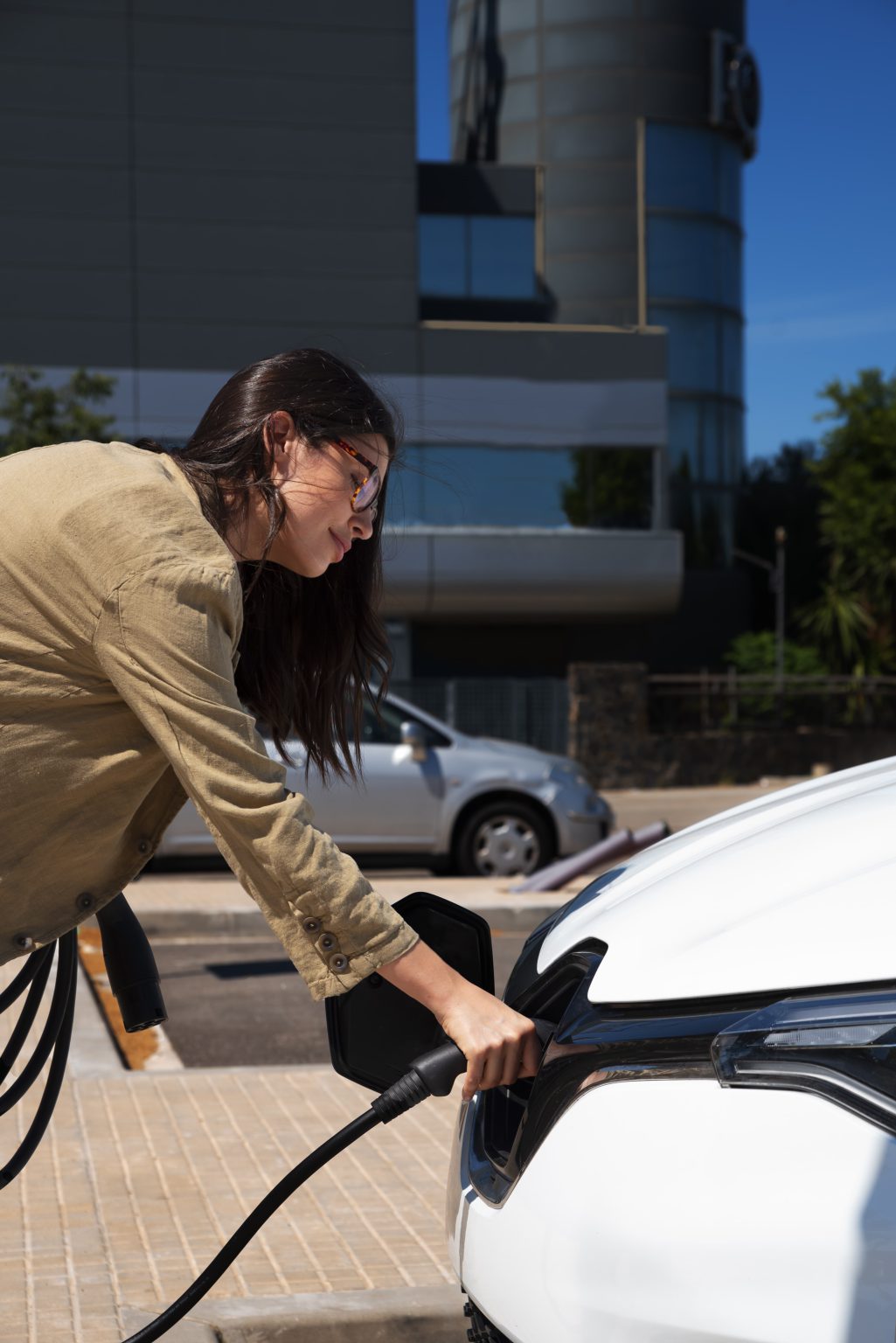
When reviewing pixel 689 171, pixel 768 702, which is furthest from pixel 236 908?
pixel 689 171

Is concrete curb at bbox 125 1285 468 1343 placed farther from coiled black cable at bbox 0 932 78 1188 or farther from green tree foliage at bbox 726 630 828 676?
green tree foliage at bbox 726 630 828 676

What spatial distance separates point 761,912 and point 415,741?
34.7ft

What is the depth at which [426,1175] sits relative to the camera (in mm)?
4664

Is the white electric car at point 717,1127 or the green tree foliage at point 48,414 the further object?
the green tree foliage at point 48,414

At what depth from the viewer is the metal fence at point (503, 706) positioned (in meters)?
27.0

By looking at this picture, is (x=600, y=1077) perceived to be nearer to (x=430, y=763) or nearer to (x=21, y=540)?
(x=21, y=540)

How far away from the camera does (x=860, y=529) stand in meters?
38.8

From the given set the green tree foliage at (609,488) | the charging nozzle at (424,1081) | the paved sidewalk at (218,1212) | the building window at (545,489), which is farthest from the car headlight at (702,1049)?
the green tree foliage at (609,488)

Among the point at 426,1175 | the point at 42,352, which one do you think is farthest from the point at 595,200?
the point at 426,1175

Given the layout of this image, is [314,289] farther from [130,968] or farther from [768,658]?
[130,968]

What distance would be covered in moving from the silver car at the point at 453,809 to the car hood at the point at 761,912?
32.9 ft

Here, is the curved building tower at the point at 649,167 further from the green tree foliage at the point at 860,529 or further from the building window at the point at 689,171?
the green tree foliage at the point at 860,529

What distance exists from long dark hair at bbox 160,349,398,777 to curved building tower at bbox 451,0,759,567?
38.9 meters

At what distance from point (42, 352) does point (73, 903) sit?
31511mm
